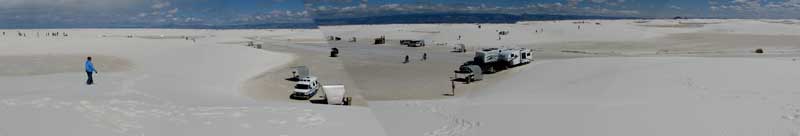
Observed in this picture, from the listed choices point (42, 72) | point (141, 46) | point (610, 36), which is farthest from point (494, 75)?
point (610, 36)

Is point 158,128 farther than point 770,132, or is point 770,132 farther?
point 158,128

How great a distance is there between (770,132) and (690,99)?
3236 mm

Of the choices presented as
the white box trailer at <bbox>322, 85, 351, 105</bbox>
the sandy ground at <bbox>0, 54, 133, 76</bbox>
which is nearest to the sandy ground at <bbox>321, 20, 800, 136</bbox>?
the white box trailer at <bbox>322, 85, 351, 105</bbox>

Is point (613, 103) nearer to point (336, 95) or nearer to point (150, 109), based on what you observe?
point (336, 95)

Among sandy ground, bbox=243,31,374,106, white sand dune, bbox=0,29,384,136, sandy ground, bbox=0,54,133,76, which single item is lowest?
sandy ground, bbox=243,31,374,106

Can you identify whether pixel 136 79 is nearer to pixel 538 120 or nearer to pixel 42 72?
pixel 42 72

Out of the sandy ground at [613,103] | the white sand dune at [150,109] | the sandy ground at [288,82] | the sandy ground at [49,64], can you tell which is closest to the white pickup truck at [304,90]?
the sandy ground at [288,82]

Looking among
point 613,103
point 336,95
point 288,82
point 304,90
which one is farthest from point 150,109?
point 288,82

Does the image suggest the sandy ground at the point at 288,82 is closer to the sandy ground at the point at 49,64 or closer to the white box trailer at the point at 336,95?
the white box trailer at the point at 336,95

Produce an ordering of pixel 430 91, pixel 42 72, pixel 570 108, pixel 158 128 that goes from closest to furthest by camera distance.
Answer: pixel 158 128 → pixel 570 108 → pixel 430 91 → pixel 42 72

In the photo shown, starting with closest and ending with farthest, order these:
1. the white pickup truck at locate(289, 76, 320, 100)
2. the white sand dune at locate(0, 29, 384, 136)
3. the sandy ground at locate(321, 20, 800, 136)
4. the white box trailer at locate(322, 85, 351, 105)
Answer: the sandy ground at locate(321, 20, 800, 136)
the white sand dune at locate(0, 29, 384, 136)
the white box trailer at locate(322, 85, 351, 105)
the white pickup truck at locate(289, 76, 320, 100)

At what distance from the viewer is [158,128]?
9695 millimetres

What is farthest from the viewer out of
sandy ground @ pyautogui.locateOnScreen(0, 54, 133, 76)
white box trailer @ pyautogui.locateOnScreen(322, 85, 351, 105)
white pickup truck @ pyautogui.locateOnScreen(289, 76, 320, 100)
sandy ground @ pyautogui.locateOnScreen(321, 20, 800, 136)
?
sandy ground @ pyautogui.locateOnScreen(0, 54, 133, 76)

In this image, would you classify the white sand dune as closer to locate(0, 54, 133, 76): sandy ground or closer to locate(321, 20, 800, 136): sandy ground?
locate(0, 54, 133, 76): sandy ground
